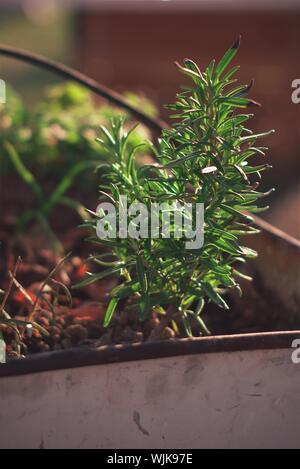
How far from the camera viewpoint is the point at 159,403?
5.01 ft

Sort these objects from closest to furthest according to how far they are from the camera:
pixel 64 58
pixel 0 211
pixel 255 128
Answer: pixel 0 211 < pixel 255 128 < pixel 64 58

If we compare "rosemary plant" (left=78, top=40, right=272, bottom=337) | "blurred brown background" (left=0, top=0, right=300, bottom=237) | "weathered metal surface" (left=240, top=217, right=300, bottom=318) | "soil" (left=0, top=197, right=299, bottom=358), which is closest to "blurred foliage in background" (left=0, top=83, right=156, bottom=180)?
"soil" (left=0, top=197, right=299, bottom=358)

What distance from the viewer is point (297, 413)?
1.59 metres

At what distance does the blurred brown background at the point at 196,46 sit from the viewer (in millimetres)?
Result: 5258

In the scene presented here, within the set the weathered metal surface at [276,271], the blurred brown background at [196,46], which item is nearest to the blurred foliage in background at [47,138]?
the weathered metal surface at [276,271]

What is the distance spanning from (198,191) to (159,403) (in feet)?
1.37

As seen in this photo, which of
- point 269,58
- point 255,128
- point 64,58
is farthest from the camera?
point 64,58

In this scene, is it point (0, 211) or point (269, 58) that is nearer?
point (0, 211)

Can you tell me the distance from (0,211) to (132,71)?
3446mm

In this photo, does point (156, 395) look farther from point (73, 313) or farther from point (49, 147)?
point (49, 147)

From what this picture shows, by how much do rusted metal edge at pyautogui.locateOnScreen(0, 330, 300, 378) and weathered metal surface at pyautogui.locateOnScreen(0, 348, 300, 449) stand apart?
0.02 meters

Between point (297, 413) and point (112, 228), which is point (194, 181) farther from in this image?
point (297, 413)

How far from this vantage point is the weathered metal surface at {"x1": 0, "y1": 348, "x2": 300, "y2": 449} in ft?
4.85

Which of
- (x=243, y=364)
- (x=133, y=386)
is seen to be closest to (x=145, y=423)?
(x=133, y=386)
